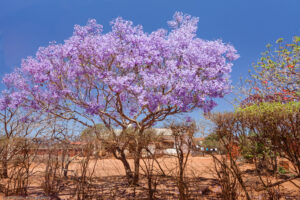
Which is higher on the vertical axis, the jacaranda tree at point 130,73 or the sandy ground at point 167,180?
the jacaranda tree at point 130,73

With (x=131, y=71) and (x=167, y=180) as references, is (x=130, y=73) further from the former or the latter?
(x=167, y=180)

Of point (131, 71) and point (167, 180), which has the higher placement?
point (131, 71)

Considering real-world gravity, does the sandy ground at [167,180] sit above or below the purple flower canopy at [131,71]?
below

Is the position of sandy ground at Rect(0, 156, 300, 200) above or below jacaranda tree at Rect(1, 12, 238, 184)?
below

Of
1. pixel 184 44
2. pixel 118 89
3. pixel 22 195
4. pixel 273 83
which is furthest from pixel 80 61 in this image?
pixel 273 83

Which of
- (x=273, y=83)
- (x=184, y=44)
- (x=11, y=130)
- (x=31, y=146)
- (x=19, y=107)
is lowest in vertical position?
(x=31, y=146)

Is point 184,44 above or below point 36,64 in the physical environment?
above

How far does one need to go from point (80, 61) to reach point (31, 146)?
5.66 metres

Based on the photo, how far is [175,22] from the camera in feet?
51.8

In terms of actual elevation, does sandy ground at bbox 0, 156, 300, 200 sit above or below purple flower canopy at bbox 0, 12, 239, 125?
below

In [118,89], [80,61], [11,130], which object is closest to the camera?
[118,89]

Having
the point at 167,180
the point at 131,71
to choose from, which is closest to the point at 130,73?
the point at 131,71

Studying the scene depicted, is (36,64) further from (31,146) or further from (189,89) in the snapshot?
(189,89)

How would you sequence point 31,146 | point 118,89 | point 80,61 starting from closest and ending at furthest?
point 31,146
point 118,89
point 80,61
